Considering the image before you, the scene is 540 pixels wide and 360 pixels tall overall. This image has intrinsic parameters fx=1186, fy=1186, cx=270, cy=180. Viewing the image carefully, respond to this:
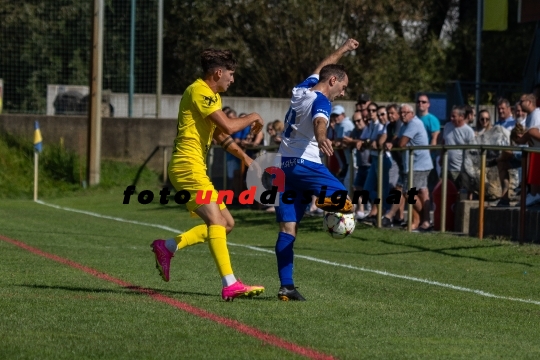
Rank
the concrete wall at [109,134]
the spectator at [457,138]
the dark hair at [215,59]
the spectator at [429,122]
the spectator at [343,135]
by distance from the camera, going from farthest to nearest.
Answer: the concrete wall at [109,134]
the spectator at [343,135]
the spectator at [429,122]
the spectator at [457,138]
the dark hair at [215,59]

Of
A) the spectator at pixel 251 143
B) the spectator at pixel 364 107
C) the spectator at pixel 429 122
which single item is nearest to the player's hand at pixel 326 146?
the spectator at pixel 429 122

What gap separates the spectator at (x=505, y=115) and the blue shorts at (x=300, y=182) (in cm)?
785

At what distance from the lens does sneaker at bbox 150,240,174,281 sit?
954 cm

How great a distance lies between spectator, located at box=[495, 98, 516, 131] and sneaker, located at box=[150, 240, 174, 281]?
8378mm

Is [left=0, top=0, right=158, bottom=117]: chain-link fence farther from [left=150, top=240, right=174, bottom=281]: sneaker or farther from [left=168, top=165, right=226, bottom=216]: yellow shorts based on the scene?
[left=168, top=165, right=226, bottom=216]: yellow shorts

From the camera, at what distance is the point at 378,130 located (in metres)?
18.1

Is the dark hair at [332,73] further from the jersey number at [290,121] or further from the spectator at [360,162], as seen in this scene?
the spectator at [360,162]

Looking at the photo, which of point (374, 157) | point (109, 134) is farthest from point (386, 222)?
point (109, 134)

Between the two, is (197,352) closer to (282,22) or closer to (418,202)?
(418,202)

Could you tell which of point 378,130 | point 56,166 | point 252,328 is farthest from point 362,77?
point 252,328

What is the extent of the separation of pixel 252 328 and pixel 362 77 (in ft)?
108

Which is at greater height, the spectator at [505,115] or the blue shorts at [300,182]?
the spectator at [505,115]

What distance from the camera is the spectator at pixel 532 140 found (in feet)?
47.6

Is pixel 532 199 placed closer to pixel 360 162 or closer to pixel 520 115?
pixel 520 115
